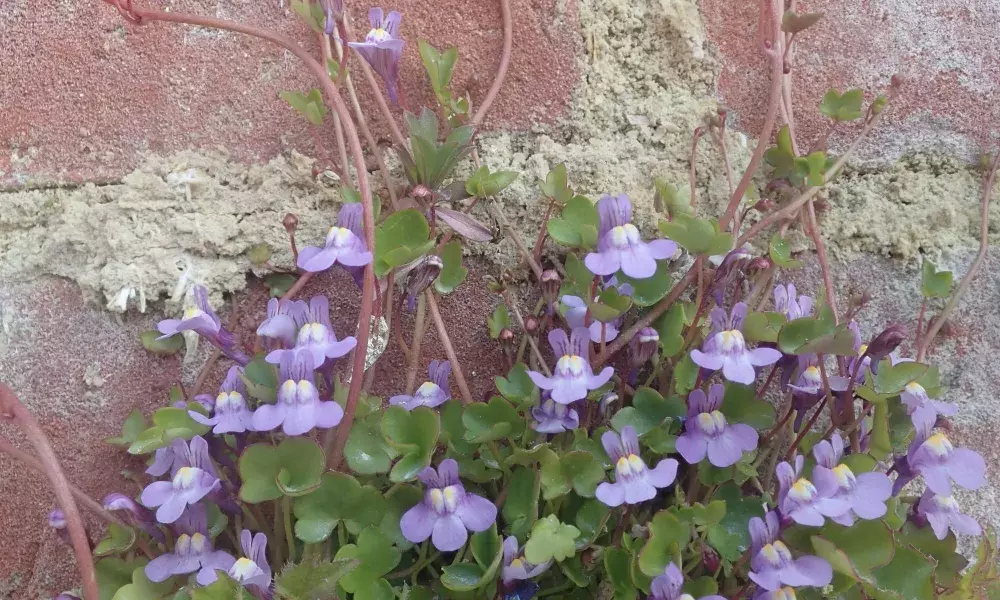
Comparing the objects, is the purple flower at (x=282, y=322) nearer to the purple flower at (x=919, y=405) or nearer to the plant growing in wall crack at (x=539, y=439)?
the plant growing in wall crack at (x=539, y=439)

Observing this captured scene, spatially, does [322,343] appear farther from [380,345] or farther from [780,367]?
[780,367]

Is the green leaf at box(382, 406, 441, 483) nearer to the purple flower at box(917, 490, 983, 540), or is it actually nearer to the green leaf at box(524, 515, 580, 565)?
the green leaf at box(524, 515, 580, 565)

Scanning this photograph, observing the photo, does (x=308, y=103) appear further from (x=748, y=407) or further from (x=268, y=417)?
(x=748, y=407)

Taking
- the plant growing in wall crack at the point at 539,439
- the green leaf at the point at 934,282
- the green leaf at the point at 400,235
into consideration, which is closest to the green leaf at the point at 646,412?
the plant growing in wall crack at the point at 539,439

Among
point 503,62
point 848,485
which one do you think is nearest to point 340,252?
point 503,62

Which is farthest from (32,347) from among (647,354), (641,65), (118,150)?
(641,65)

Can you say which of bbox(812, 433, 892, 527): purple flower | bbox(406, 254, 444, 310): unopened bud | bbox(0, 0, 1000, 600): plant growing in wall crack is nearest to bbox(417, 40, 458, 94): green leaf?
bbox(0, 0, 1000, 600): plant growing in wall crack
